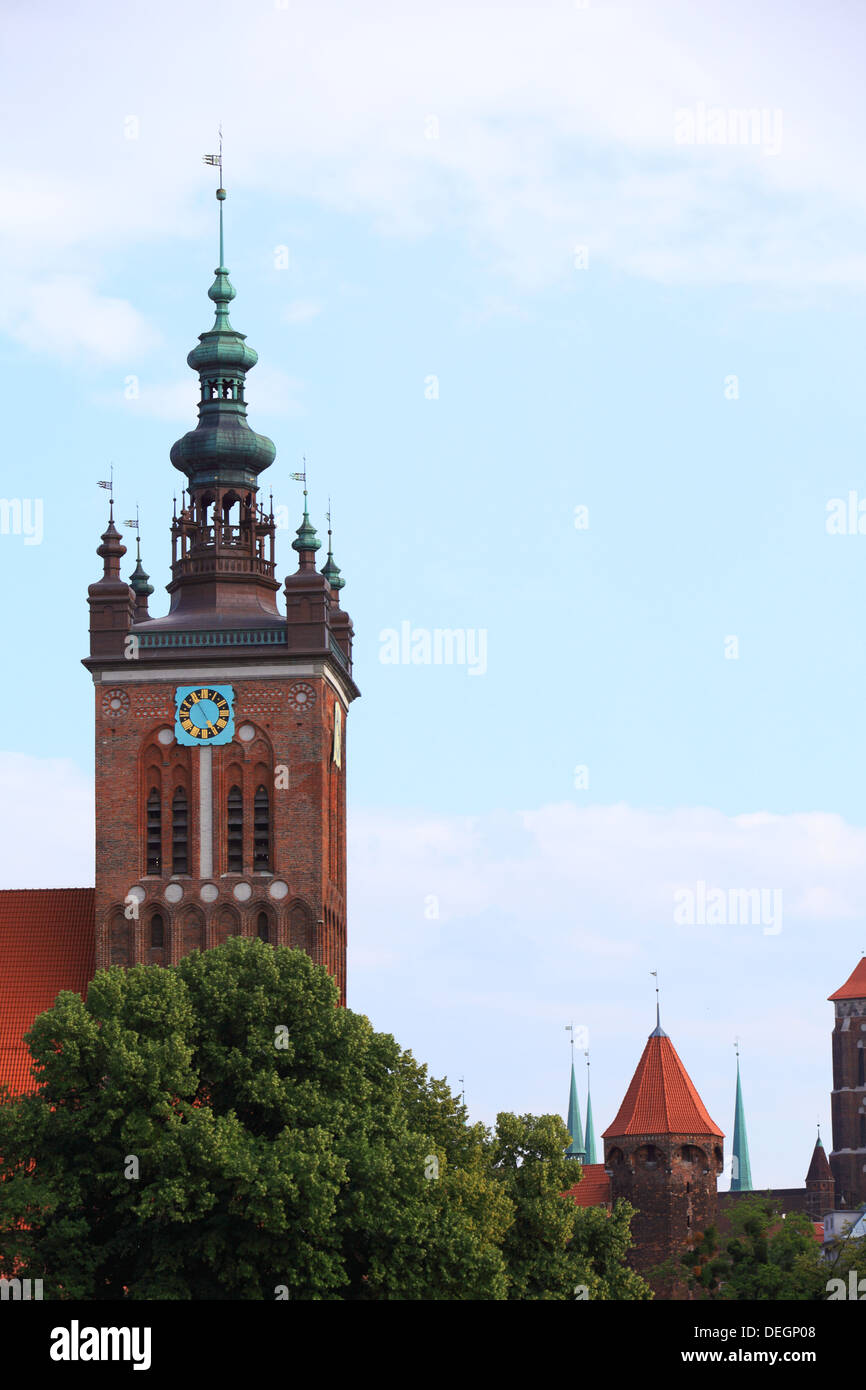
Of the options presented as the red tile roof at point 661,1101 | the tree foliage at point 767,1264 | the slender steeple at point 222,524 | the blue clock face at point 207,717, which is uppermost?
the slender steeple at point 222,524

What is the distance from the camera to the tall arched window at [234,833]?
2687 inches

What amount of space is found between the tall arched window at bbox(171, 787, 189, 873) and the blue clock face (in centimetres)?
146

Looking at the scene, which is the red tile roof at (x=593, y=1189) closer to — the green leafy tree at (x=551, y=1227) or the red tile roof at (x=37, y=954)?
the red tile roof at (x=37, y=954)

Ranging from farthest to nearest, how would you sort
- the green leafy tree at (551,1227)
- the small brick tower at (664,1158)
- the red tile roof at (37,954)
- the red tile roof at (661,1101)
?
the red tile roof at (661,1101) → the small brick tower at (664,1158) → the red tile roof at (37,954) → the green leafy tree at (551,1227)

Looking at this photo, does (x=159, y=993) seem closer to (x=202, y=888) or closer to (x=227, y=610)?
(x=202, y=888)

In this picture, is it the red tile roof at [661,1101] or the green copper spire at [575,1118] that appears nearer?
the red tile roof at [661,1101]

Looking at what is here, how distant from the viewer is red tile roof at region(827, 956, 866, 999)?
170625 millimetres

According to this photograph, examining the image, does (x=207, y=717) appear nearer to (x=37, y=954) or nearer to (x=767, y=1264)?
(x=37, y=954)

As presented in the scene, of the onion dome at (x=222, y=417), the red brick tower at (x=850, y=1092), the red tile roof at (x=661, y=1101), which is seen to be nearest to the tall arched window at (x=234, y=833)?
the onion dome at (x=222, y=417)

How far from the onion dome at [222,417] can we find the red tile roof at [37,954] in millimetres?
12050

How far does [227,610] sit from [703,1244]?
39.4 meters

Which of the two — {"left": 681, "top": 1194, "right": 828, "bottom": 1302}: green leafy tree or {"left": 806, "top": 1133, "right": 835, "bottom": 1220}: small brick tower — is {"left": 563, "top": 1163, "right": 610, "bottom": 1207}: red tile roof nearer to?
{"left": 681, "top": 1194, "right": 828, "bottom": 1302}: green leafy tree

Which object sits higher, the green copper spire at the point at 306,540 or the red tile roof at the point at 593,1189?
the green copper spire at the point at 306,540

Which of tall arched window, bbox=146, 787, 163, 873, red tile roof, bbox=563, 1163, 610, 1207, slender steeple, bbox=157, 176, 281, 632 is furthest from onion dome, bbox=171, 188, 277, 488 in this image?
red tile roof, bbox=563, 1163, 610, 1207
